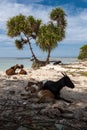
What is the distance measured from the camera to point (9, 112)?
12250 millimetres

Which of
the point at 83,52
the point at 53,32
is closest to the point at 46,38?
the point at 53,32

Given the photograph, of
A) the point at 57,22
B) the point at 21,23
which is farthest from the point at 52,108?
the point at 57,22

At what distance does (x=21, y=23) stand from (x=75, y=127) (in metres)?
37.4

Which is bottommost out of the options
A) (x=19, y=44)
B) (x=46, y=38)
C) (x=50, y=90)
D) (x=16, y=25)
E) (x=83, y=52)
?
(x=83, y=52)

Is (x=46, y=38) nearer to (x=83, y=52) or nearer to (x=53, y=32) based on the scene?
(x=53, y=32)

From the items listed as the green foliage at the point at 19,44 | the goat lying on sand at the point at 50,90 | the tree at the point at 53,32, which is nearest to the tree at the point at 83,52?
the tree at the point at 53,32

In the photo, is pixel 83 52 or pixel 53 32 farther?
pixel 83 52

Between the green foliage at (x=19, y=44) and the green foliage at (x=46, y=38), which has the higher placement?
the green foliage at (x=46, y=38)

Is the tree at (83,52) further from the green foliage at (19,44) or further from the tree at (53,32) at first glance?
the green foliage at (19,44)

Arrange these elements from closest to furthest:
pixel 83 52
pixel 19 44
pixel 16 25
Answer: pixel 16 25
pixel 19 44
pixel 83 52

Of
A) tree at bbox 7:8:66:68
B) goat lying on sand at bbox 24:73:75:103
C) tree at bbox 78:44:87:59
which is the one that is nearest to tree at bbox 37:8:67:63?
tree at bbox 7:8:66:68

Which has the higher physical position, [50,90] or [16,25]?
[50,90]

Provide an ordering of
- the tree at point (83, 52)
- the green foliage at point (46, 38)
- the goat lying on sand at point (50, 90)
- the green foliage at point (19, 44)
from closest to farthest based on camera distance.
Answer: the goat lying on sand at point (50, 90), the green foliage at point (46, 38), the green foliage at point (19, 44), the tree at point (83, 52)

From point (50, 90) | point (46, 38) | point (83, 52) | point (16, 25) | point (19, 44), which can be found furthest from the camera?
point (83, 52)
